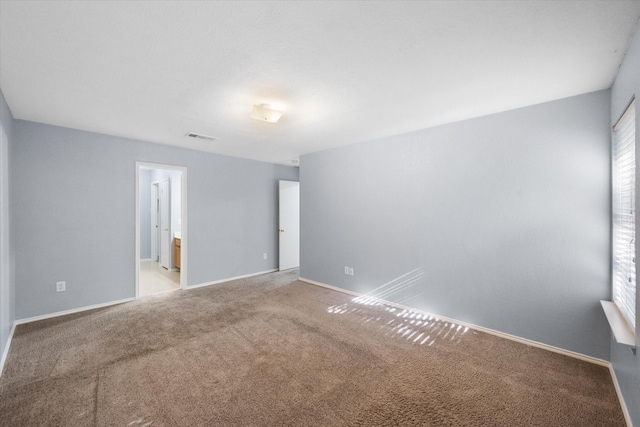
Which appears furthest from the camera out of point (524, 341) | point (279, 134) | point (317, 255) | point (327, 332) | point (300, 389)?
point (317, 255)

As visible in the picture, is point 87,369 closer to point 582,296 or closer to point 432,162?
point 432,162

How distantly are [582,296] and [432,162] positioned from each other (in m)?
2.02

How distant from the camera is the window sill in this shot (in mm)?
1672

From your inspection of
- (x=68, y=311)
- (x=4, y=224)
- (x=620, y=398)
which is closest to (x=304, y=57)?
(x=4, y=224)

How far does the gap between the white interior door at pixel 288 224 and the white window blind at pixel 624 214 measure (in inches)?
197

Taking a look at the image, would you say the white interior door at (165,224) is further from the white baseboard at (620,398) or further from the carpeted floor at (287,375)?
the white baseboard at (620,398)

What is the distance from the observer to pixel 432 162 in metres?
3.48

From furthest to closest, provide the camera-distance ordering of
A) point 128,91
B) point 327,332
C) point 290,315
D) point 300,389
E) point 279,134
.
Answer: point 279,134 → point 290,315 → point 327,332 → point 128,91 → point 300,389

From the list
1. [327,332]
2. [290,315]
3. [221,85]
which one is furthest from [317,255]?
[221,85]

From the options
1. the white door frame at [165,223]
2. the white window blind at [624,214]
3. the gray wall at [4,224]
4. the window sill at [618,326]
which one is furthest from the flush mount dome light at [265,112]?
the white door frame at [165,223]

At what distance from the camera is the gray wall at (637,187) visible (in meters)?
1.54

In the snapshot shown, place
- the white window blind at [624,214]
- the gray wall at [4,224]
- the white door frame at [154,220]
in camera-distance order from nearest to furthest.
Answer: the white window blind at [624,214], the gray wall at [4,224], the white door frame at [154,220]

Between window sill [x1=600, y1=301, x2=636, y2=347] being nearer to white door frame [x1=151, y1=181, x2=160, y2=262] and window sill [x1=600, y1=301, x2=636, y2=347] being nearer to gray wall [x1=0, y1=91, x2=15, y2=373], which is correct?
gray wall [x1=0, y1=91, x2=15, y2=373]

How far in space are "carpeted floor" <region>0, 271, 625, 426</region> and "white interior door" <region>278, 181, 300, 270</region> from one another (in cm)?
266
